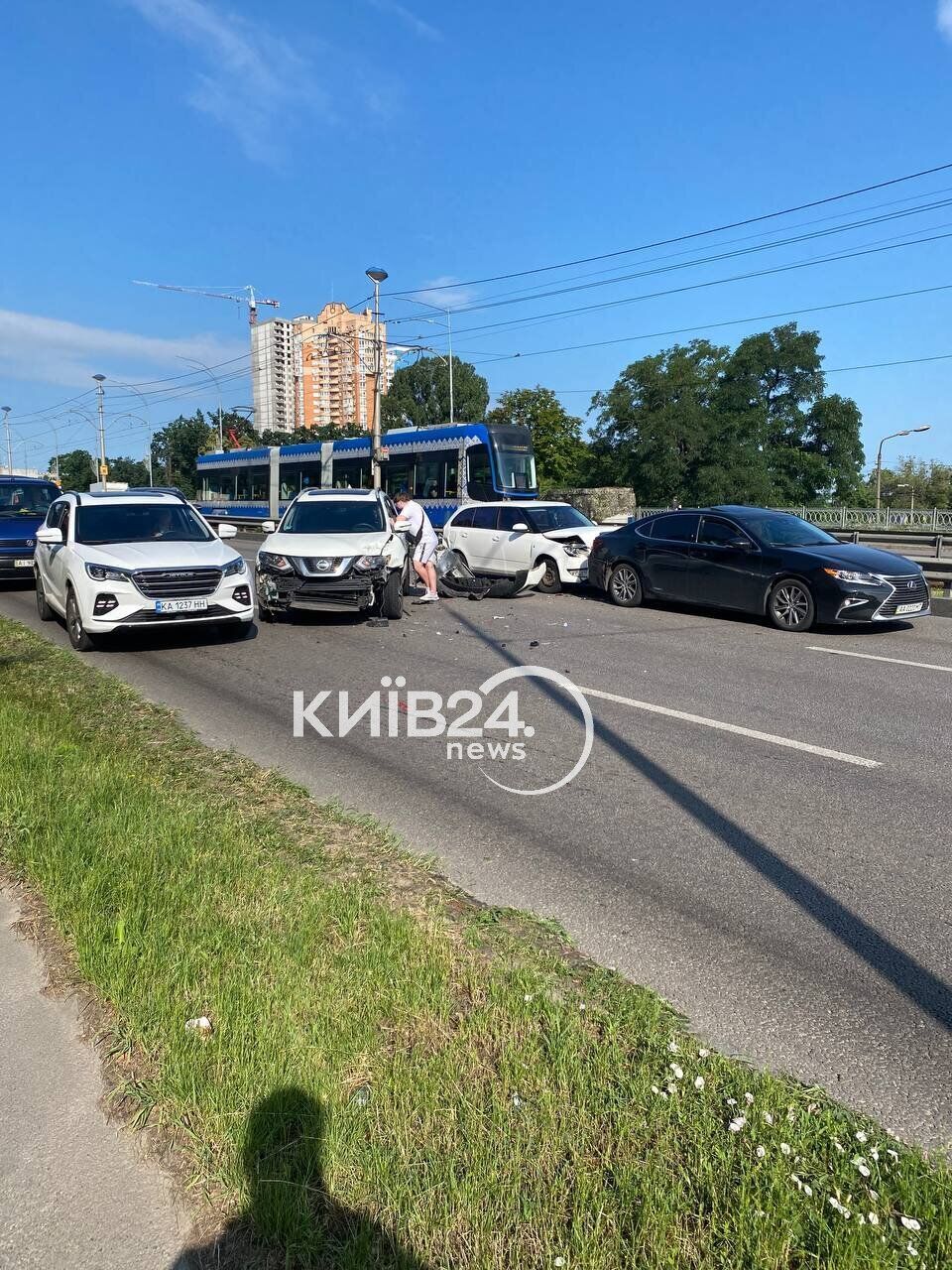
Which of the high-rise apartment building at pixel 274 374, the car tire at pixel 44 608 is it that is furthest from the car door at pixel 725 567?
the high-rise apartment building at pixel 274 374

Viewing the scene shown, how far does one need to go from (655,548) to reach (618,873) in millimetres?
10266

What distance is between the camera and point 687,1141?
7.63 ft

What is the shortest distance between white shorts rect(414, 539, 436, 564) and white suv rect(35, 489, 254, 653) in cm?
431

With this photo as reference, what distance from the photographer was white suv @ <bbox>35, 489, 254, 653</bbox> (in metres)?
9.93

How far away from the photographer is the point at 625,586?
48.4 feet

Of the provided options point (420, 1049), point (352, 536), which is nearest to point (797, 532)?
point (352, 536)

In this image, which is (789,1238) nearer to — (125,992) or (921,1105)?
(921,1105)

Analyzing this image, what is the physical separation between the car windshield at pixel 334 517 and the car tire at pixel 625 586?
13.2 feet

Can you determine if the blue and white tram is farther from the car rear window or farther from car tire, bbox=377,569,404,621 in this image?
the car rear window

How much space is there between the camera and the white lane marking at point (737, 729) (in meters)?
6.17

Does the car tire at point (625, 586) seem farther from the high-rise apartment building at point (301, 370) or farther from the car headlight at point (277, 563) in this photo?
the high-rise apartment building at point (301, 370)

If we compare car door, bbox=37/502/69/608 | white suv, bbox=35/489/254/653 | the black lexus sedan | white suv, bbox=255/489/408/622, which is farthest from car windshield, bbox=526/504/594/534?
car door, bbox=37/502/69/608

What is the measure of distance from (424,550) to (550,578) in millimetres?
2693

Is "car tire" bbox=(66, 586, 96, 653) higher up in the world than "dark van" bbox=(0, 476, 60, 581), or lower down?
lower down
